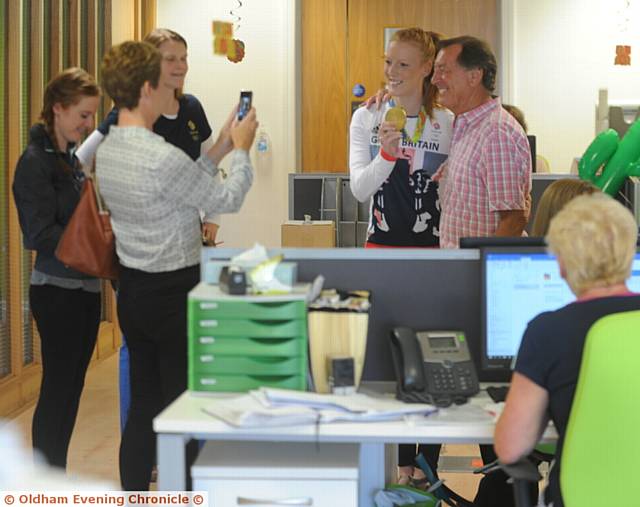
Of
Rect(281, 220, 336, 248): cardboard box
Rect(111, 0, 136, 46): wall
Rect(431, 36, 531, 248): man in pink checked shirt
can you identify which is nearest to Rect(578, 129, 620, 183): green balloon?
Rect(431, 36, 531, 248): man in pink checked shirt

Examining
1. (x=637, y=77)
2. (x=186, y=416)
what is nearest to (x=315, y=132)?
(x=637, y=77)

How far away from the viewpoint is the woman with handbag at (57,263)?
3223 millimetres

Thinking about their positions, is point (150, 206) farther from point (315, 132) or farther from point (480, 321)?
point (315, 132)

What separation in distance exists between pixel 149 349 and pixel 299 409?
0.86m

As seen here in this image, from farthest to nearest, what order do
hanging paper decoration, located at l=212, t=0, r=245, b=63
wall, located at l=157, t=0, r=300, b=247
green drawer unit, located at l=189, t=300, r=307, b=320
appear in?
wall, located at l=157, t=0, r=300, b=247 → hanging paper decoration, located at l=212, t=0, r=245, b=63 → green drawer unit, located at l=189, t=300, r=307, b=320

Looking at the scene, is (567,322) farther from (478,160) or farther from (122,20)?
(122,20)

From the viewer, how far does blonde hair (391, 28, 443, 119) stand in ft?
11.5

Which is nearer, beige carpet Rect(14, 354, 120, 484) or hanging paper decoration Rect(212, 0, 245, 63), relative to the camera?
hanging paper decoration Rect(212, 0, 245, 63)

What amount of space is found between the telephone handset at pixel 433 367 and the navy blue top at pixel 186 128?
1.24 metres

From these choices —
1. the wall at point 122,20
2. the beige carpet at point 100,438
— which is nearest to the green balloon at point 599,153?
the beige carpet at point 100,438

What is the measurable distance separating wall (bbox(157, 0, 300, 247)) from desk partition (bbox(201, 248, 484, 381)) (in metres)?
5.58

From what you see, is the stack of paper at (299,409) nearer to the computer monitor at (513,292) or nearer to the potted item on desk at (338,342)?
the potted item on desk at (338,342)

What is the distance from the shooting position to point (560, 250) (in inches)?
79.9

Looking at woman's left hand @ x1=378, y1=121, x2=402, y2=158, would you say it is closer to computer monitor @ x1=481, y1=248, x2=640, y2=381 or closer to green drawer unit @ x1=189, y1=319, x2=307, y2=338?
computer monitor @ x1=481, y1=248, x2=640, y2=381
